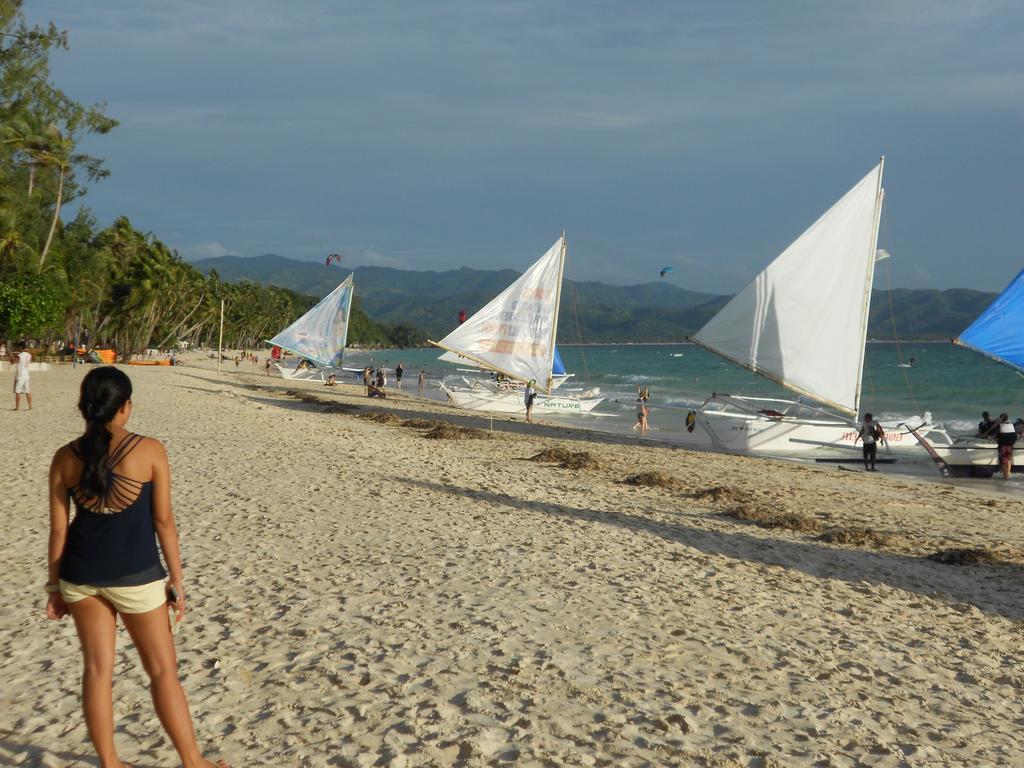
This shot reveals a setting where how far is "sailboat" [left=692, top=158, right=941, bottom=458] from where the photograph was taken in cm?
1914

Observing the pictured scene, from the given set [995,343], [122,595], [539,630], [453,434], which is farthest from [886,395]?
[122,595]

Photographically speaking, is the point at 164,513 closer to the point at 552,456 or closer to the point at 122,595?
the point at 122,595

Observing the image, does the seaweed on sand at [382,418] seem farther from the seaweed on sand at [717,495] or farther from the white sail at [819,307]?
the seaweed on sand at [717,495]

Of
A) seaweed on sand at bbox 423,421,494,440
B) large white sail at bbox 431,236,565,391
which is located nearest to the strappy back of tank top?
seaweed on sand at bbox 423,421,494,440

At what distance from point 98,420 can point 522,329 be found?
76.6 feet

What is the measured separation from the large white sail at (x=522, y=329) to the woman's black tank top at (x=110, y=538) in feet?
74.6

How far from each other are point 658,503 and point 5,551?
8622 millimetres

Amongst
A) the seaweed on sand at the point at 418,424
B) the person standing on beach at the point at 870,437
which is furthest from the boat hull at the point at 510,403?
the person standing on beach at the point at 870,437

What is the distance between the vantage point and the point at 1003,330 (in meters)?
19.2

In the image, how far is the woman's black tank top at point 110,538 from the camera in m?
3.45

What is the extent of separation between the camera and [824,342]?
64.2ft

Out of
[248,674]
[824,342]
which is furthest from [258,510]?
[824,342]

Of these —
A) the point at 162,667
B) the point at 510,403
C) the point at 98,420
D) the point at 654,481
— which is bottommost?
the point at 654,481

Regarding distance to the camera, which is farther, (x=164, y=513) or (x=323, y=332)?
(x=323, y=332)
